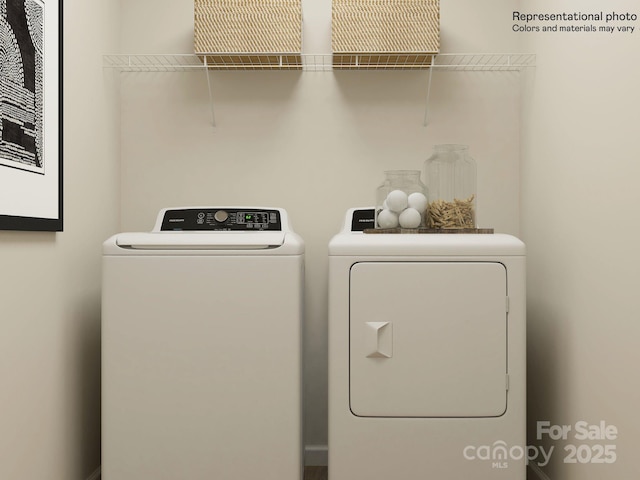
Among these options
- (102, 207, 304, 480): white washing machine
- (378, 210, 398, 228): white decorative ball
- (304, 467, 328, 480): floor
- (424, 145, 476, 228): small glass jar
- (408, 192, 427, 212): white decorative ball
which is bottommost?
(304, 467, 328, 480): floor

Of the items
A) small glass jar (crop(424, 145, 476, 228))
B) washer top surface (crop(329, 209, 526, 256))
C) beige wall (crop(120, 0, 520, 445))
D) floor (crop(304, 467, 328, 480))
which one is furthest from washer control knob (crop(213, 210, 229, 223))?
floor (crop(304, 467, 328, 480))

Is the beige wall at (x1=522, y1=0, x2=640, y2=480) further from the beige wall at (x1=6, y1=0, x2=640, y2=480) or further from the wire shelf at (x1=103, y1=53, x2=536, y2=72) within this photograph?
the wire shelf at (x1=103, y1=53, x2=536, y2=72)

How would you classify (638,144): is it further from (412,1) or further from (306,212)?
(306,212)

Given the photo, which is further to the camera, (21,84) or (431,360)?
(431,360)

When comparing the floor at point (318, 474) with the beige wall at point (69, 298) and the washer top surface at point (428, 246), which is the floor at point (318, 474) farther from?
the washer top surface at point (428, 246)

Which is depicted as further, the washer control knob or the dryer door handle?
the washer control knob

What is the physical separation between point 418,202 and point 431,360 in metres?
0.57

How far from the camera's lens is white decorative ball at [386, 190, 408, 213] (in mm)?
2297

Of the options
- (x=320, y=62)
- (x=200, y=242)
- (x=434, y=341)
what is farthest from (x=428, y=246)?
(x=320, y=62)

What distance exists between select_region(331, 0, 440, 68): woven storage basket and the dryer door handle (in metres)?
1.19

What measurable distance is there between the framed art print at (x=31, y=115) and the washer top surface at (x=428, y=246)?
0.96 m

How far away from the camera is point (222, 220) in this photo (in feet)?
8.42

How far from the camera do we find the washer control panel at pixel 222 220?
256cm

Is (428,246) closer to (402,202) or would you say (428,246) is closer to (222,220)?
(402,202)
